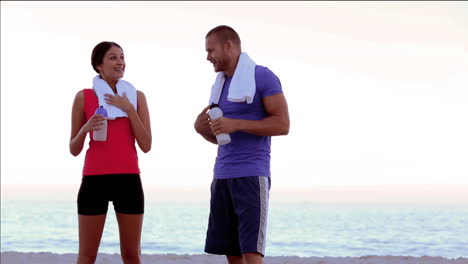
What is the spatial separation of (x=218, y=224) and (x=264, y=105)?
73 cm

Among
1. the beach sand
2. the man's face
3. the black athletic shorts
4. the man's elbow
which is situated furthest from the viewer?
the beach sand

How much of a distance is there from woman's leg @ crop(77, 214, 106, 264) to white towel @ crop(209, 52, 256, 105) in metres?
0.99

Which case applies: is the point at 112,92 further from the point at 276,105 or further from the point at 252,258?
the point at 252,258

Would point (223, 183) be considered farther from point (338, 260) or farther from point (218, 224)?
point (338, 260)

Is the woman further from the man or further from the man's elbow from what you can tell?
the man's elbow

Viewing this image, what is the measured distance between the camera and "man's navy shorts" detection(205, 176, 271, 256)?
11.6 feet

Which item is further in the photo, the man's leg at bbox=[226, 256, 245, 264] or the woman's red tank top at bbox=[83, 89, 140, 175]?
the woman's red tank top at bbox=[83, 89, 140, 175]

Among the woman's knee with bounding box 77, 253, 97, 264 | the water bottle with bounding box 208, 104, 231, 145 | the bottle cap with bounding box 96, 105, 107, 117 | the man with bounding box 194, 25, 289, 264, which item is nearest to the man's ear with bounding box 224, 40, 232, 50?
the man with bounding box 194, 25, 289, 264

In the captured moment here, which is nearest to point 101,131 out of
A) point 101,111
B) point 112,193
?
point 101,111

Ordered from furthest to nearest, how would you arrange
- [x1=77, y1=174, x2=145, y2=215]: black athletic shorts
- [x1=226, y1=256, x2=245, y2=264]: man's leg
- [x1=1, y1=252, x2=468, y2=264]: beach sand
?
[x1=1, y1=252, x2=468, y2=264]: beach sand
[x1=77, y1=174, x2=145, y2=215]: black athletic shorts
[x1=226, y1=256, x2=245, y2=264]: man's leg

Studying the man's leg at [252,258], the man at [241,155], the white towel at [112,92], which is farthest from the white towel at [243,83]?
the man's leg at [252,258]

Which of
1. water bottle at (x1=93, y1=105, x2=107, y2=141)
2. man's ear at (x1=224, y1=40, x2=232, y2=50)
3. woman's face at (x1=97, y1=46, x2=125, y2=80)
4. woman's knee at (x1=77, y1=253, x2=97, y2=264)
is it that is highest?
man's ear at (x1=224, y1=40, x2=232, y2=50)

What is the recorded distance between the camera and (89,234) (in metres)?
3.92

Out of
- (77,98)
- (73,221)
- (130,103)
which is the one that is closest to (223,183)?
(130,103)
